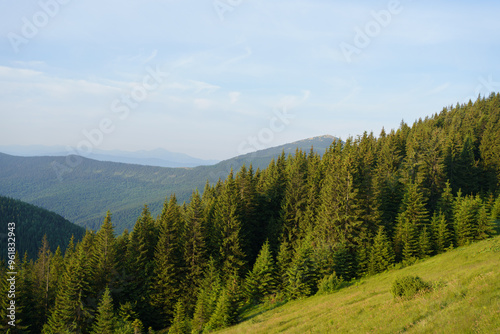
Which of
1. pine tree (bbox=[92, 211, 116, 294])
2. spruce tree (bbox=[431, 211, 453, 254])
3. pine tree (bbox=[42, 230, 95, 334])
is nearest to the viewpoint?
pine tree (bbox=[42, 230, 95, 334])

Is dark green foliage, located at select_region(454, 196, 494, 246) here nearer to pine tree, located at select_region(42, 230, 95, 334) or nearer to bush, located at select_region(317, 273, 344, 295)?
bush, located at select_region(317, 273, 344, 295)

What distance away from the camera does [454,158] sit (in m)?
65.2

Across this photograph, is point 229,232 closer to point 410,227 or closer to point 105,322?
point 105,322

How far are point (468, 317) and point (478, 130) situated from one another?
322 ft

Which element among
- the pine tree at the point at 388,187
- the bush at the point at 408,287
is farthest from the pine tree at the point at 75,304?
the pine tree at the point at 388,187

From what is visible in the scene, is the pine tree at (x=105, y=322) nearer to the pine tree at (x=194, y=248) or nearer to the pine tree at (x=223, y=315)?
the pine tree at (x=223, y=315)

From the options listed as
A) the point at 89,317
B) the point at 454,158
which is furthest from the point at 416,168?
the point at 89,317

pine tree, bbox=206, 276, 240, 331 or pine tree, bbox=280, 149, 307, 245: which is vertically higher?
pine tree, bbox=280, 149, 307, 245

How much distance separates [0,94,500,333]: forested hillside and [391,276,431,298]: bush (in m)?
18.9

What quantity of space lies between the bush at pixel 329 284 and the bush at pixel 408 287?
19.0 meters

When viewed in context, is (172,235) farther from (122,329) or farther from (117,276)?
(122,329)

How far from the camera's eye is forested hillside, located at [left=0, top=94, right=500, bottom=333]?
1471 inches

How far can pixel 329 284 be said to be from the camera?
36344 mm

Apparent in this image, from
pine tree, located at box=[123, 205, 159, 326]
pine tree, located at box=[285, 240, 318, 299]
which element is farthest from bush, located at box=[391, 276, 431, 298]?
pine tree, located at box=[123, 205, 159, 326]
